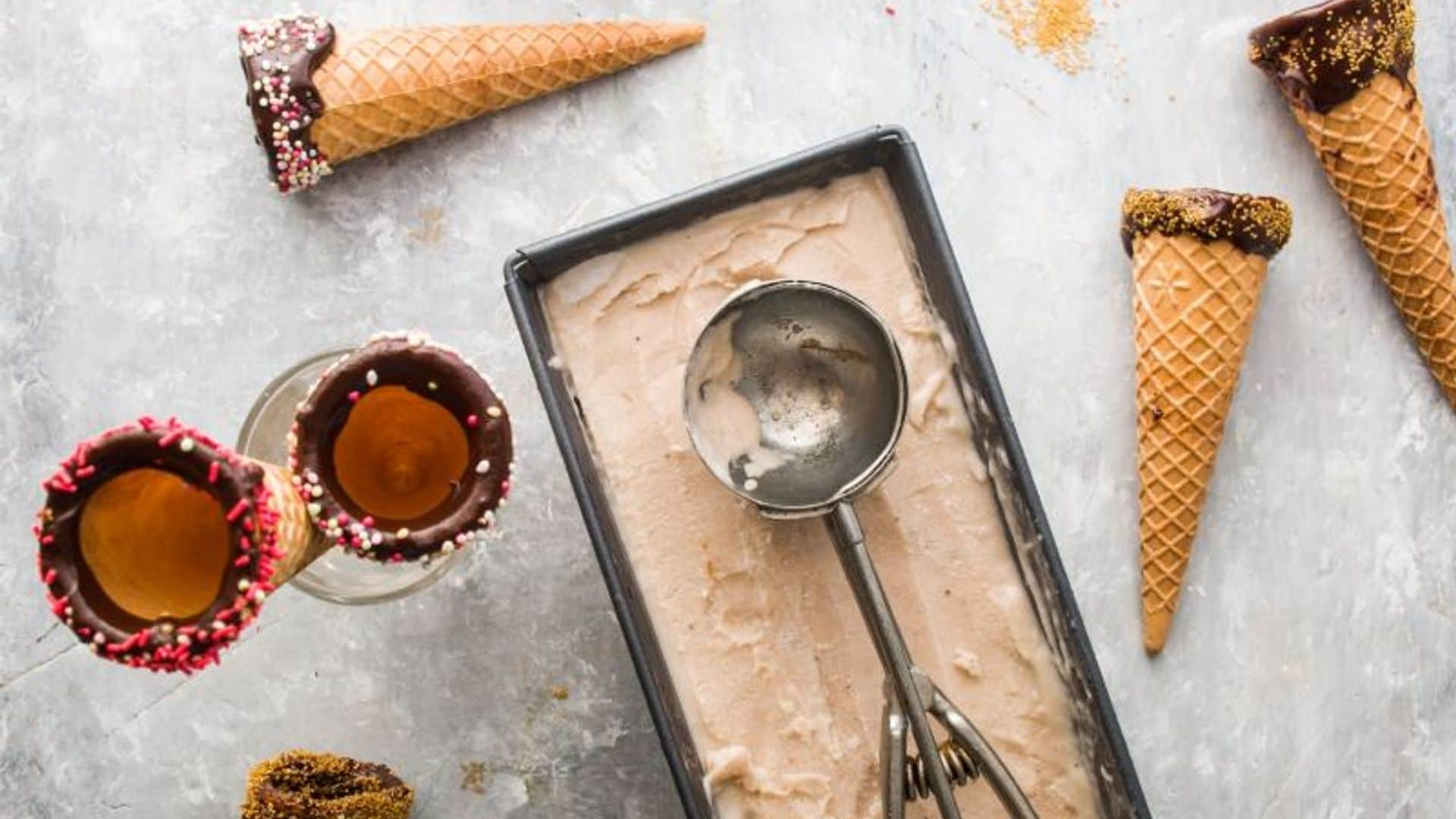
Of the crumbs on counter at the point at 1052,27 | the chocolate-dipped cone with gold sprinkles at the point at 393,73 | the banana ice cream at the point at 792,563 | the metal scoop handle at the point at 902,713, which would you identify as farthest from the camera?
the crumbs on counter at the point at 1052,27

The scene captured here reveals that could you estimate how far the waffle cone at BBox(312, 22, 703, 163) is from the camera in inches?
92.1

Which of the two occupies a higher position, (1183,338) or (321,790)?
(1183,338)

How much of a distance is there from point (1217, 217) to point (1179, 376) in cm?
27

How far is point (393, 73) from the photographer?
7.68 feet

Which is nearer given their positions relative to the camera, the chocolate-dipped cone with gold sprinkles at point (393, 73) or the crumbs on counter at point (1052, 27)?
the chocolate-dipped cone with gold sprinkles at point (393, 73)

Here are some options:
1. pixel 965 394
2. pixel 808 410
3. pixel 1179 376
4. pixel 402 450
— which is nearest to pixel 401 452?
pixel 402 450

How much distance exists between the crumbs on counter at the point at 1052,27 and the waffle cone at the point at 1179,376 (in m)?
0.35

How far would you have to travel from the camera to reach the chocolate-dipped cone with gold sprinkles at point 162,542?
1700 mm

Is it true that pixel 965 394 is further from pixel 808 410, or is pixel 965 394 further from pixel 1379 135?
pixel 1379 135

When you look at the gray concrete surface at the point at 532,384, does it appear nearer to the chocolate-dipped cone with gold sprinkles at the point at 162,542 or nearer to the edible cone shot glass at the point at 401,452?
the edible cone shot glass at the point at 401,452

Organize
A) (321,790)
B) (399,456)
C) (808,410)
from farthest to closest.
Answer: (321,790), (808,410), (399,456)

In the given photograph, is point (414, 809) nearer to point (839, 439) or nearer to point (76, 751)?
point (76, 751)

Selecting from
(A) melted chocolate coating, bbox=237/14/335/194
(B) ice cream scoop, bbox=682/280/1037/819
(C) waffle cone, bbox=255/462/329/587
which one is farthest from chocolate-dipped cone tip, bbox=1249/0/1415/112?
(C) waffle cone, bbox=255/462/329/587

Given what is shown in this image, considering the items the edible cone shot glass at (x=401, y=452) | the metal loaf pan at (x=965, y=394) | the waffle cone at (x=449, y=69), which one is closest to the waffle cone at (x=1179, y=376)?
the metal loaf pan at (x=965, y=394)
